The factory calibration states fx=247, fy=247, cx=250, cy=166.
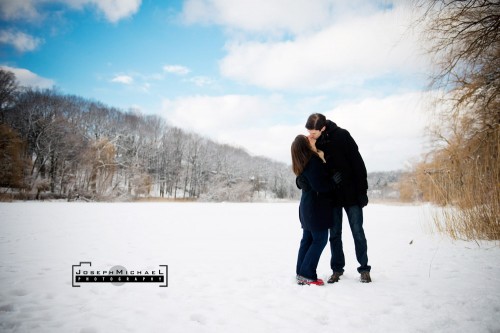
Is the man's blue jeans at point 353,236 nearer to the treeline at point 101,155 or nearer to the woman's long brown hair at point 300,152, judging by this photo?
the woman's long brown hair at point 300,152

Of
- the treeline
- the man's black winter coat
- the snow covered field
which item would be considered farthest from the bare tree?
the treeline

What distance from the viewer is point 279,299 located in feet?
8.04

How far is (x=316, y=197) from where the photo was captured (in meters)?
2.82

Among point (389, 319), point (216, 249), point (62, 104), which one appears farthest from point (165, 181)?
point (389, 319)

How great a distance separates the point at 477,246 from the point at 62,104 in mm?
48375

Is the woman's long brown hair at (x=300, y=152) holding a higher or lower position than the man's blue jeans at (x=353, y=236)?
higher

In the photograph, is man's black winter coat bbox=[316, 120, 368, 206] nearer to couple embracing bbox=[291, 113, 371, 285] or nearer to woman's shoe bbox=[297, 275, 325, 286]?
couple embracing bbox=[291, 113, 371, 285]

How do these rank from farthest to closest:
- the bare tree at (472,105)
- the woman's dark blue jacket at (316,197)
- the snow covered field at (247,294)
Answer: the bare tree at (472,105) < the woman's dark blue jacket at (316,197) < the snow covered field at (247,294)

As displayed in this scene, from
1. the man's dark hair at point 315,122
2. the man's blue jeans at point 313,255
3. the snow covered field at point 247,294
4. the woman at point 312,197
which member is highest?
the man's dark hair at point 315,122

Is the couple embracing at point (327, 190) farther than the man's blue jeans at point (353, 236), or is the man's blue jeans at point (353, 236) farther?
the man's blue jeans at point (353, 236)

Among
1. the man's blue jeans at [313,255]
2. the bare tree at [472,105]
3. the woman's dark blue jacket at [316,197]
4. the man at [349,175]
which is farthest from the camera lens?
the bare tree at [472,105]

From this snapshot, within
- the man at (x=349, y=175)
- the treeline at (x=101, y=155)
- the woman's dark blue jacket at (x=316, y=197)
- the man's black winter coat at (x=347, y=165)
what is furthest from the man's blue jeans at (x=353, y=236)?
the treeline at (x=101, y=155)

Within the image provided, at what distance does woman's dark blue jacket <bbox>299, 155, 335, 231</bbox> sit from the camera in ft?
8.85

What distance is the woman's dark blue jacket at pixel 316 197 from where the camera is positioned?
270cm
